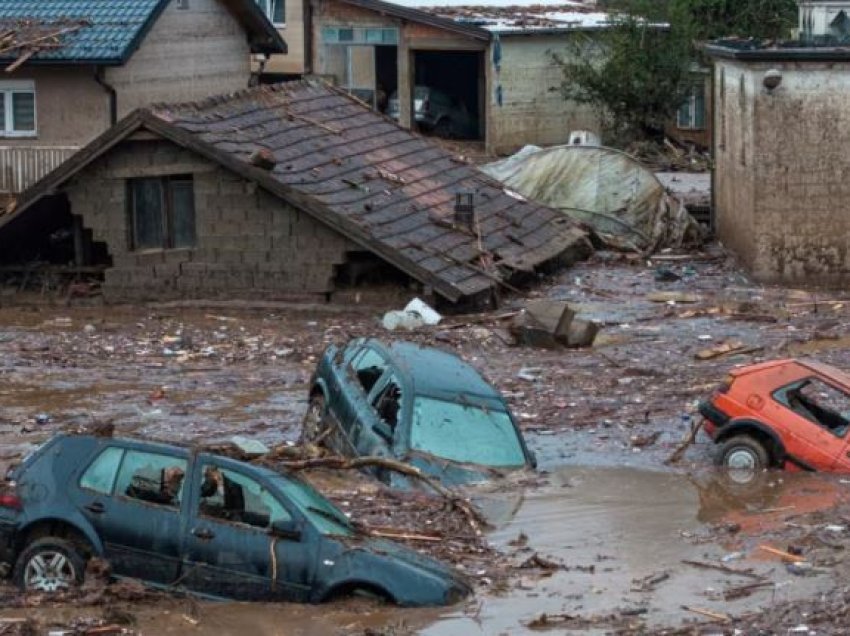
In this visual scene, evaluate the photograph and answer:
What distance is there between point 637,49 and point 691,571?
31226mm

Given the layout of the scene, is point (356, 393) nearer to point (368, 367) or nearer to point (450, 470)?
point (368, 367)

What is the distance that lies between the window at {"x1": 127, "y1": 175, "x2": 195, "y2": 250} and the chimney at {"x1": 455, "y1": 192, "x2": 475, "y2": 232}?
4234mm

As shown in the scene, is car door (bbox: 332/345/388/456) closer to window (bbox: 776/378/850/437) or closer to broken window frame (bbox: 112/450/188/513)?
broken window frame (bbox: 112/450/188/513)

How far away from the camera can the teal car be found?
53.9 ft

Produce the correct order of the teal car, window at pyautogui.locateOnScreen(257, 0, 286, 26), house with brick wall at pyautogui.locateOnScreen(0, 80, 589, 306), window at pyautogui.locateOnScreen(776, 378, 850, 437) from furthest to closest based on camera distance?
1. window at pyautogui.locateOnScreen(257, 0, 286, 26)
2. house with brick wall at pyautogui.locateOnScreen(0, 80, 589, 306)
3. window at pyautogui.locateOnScreen(776, 378, 850, 437)
4. the teal car

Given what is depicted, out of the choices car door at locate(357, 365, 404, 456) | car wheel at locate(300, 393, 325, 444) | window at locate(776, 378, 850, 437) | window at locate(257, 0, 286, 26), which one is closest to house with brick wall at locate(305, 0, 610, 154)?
window at locate(257, 0, 286, 26)

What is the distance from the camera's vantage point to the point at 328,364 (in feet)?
60.0

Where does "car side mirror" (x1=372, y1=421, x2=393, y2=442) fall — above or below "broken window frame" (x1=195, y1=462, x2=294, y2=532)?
below

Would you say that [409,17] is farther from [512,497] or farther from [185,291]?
[512,497]

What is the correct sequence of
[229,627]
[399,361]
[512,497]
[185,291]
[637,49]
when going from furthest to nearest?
[637,49]
[185,291]
[399,361]
[512,497]
[229,627]

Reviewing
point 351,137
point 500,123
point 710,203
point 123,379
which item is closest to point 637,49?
point 500,123

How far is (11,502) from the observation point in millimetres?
13062

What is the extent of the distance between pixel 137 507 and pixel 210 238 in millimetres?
15450

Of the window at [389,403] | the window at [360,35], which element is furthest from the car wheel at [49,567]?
the window at [360,35]
